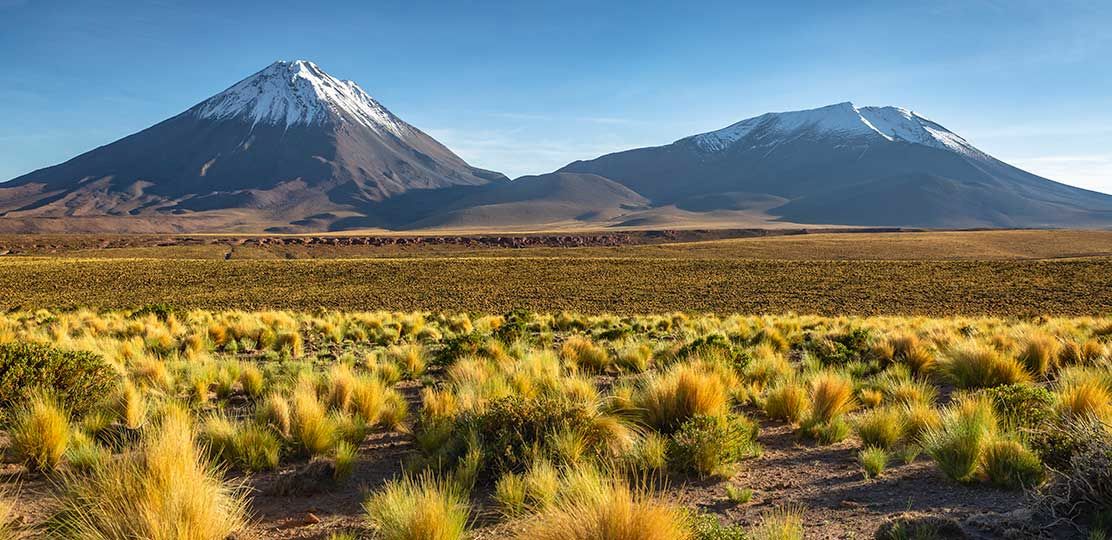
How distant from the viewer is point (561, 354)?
10.9m

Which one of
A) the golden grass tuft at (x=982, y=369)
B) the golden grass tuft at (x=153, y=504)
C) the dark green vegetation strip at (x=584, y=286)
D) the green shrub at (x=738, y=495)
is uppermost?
the golden grass tuft at (x=153, y=504)

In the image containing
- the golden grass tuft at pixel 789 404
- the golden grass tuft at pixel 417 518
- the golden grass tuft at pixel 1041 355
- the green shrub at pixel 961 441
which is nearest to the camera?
the golden grass tuft at pixel 417 518

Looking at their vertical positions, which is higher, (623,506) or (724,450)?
(623,506)

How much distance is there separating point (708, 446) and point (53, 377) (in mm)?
6813

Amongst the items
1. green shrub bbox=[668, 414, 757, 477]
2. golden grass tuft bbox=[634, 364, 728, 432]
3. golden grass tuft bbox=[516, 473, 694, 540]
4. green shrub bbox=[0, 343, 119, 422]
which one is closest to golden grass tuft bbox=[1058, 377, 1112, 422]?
green shrub bbox=[668, 414, 757, 477]

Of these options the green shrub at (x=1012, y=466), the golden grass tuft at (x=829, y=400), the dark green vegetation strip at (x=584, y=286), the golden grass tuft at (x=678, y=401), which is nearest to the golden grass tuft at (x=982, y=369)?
the golden grass tuft at (x=829, y=400)

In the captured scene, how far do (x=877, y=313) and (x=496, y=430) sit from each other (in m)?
22.2

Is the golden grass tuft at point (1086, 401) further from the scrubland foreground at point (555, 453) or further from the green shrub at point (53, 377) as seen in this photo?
the green shrub at point (53, 377)

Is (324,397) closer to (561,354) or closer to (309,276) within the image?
(561,354)

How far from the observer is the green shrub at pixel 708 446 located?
5.04 meters

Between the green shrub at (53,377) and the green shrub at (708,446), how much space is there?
19.4ft

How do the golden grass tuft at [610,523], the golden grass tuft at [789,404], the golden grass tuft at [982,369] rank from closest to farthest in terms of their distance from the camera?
the golden grass tuft at [610,523] → the golden grass tuft at [789,404] → the golden grass tuft at [982,369]

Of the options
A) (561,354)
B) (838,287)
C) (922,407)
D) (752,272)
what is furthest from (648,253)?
(922,407)

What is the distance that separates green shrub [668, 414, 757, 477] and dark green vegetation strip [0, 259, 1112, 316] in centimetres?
1884
